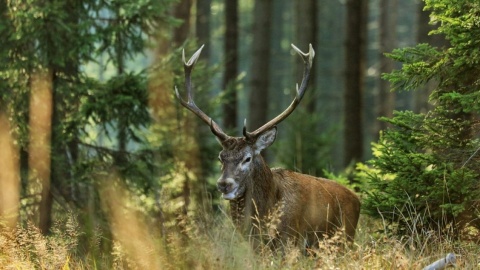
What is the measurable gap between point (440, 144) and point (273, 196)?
176 centimetres

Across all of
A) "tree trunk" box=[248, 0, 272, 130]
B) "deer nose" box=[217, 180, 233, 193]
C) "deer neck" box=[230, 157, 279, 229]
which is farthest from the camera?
"tree trunk" box=[248, 0, 272, 130]

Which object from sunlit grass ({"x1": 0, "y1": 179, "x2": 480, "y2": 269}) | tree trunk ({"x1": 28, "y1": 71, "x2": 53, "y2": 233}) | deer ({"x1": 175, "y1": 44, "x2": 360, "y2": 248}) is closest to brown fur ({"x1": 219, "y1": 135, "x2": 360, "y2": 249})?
Result: deer ({"x1": 175, "y1": 44, "x2": 360, "y2": 248})

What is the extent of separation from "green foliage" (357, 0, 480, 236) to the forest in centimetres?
2

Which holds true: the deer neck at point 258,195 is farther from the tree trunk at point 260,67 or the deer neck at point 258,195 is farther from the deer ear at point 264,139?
the tree trunk at point 260,67

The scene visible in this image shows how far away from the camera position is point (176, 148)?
42.8 ft

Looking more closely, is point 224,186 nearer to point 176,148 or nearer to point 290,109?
point 290,109

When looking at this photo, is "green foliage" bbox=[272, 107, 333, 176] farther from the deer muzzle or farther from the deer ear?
the deer muzzle

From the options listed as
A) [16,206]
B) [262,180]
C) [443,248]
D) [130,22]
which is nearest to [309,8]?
[130,22]

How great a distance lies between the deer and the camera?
839cm

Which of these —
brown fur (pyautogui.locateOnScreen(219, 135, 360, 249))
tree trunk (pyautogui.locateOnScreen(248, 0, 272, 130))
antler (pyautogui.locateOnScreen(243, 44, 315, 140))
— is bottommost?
brown fur (pyautogui.locateOnScreen(219, 135, 360, 249))

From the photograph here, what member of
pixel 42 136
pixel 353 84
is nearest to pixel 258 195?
pixel 42 136

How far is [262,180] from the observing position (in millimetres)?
8617

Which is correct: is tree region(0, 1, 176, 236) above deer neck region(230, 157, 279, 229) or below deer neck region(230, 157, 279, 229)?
above

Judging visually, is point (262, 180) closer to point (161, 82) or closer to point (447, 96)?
point (447, 96)
